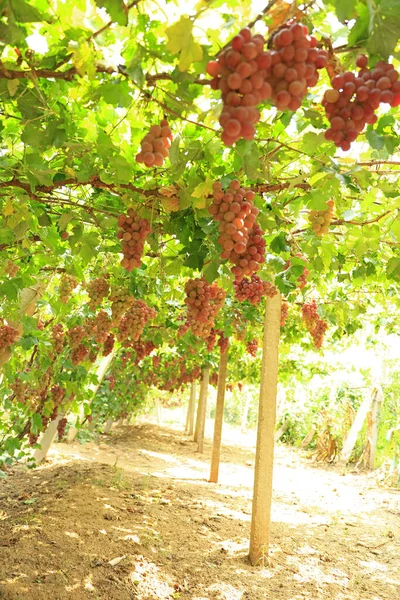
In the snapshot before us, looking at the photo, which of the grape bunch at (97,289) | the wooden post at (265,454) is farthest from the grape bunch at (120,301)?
the wooden post at (265,454)

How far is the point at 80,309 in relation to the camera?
6.67 meters

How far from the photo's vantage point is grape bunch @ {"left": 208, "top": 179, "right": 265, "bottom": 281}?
2098mm

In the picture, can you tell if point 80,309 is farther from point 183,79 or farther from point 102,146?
point 183,79

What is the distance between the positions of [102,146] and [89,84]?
1.40 ft

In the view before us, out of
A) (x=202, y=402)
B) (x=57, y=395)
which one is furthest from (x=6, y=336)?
(x=202, y=402)

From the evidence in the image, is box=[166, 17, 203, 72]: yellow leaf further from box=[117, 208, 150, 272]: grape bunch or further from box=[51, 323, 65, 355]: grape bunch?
box=[51, 323, 65, 355]: grape bunch

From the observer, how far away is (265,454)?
491cm

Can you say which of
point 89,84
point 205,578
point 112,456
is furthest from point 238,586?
point 112,456

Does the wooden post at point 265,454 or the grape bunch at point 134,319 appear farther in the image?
the wooden post at point 265,454

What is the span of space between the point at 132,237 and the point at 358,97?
5.42ft

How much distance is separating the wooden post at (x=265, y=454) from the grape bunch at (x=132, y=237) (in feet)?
9.09

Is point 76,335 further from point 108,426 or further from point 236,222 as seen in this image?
point 108,426

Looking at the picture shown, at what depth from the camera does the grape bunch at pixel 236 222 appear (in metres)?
2.10

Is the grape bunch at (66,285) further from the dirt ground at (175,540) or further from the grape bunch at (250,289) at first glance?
the dirt ground at (175,540)
